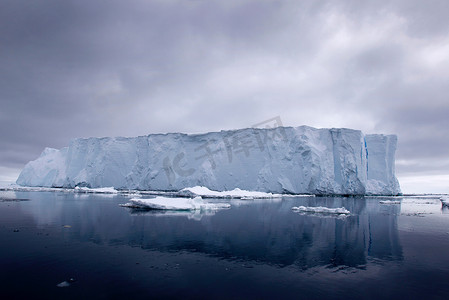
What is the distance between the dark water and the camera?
5102 mm

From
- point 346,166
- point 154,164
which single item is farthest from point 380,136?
point 154,164

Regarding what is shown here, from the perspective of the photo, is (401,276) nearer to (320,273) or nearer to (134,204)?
(320,273)

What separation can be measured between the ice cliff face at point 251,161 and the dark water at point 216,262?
2817 cm

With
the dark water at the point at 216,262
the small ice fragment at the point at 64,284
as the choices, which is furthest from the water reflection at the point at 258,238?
the small ice fragment at the point at 64,284

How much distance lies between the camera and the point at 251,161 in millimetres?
42125

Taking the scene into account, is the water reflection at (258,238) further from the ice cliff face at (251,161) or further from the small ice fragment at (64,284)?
the ice cliff face at (251,161)

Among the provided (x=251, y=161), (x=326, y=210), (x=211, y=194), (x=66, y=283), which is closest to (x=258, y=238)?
(x=66, y=283)

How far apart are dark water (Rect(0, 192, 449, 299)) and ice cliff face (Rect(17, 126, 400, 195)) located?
28168 millimetres

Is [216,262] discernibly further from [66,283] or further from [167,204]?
[167,204]

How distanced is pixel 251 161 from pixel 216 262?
3553 centimetres

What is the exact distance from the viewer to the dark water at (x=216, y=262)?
16.7ft

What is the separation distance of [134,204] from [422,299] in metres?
15.5

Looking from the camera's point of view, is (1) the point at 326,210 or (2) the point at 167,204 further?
(1) the point at 326,210

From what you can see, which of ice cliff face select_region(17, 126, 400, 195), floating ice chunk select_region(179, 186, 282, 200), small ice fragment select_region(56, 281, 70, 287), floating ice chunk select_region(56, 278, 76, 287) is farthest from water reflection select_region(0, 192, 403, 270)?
ice cliff face select_region(17, 126, 400, 195)
